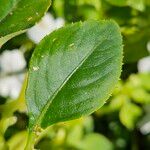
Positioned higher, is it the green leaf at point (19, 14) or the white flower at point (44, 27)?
the green leaf at point (19, 14)

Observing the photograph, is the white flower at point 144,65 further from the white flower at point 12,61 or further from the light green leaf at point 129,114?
the white flower at point 12,61

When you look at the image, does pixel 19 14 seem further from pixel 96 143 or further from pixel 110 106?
pixel 96 143

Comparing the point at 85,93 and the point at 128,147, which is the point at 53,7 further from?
the point at 128,147

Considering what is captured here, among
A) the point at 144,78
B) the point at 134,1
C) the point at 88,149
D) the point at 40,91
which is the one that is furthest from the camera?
the point at 88,149

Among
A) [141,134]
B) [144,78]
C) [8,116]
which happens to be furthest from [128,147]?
[8,116]

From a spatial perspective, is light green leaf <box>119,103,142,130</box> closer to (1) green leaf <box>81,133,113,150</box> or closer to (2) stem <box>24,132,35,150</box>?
(1) green leaf <box>81,133,113,150</box>

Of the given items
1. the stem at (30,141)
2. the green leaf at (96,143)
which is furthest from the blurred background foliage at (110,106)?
the stem at (30,141)
